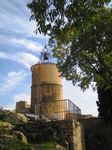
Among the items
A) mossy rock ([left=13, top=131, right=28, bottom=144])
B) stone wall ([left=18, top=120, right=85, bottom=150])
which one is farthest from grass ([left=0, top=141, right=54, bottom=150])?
stone wall ([left=18, top=120, right=85, bottom=150])

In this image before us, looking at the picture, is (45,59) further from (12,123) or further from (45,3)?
(45,3)

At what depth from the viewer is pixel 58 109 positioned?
1074 inches

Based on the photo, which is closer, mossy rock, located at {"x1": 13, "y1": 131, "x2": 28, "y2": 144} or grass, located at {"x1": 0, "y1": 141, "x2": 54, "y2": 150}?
grass, located at {"x1": 0, "y1": 141, "x2": 54, "y2": 150}

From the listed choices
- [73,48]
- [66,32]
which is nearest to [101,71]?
[73,48]

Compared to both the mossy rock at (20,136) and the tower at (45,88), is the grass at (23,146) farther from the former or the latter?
the tower at (45,88)

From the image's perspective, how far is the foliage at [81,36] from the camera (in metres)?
10.8

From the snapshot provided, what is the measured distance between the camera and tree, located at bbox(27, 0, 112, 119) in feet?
35.6

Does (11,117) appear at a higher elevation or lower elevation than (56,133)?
higher

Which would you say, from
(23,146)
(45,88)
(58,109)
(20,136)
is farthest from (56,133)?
(45,88)

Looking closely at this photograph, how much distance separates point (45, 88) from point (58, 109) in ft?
9.48

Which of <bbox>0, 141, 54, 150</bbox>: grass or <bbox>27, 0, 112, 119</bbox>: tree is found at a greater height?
<bbox>27, 0, 112, 119</bbox>: tree

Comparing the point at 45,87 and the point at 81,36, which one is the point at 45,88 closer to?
the point at 45,87

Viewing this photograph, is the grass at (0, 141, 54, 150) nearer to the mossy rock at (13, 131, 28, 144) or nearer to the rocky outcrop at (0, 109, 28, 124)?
the mossy rock at (13, 131, 28, 144)

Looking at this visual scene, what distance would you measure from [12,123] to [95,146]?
8101mm
